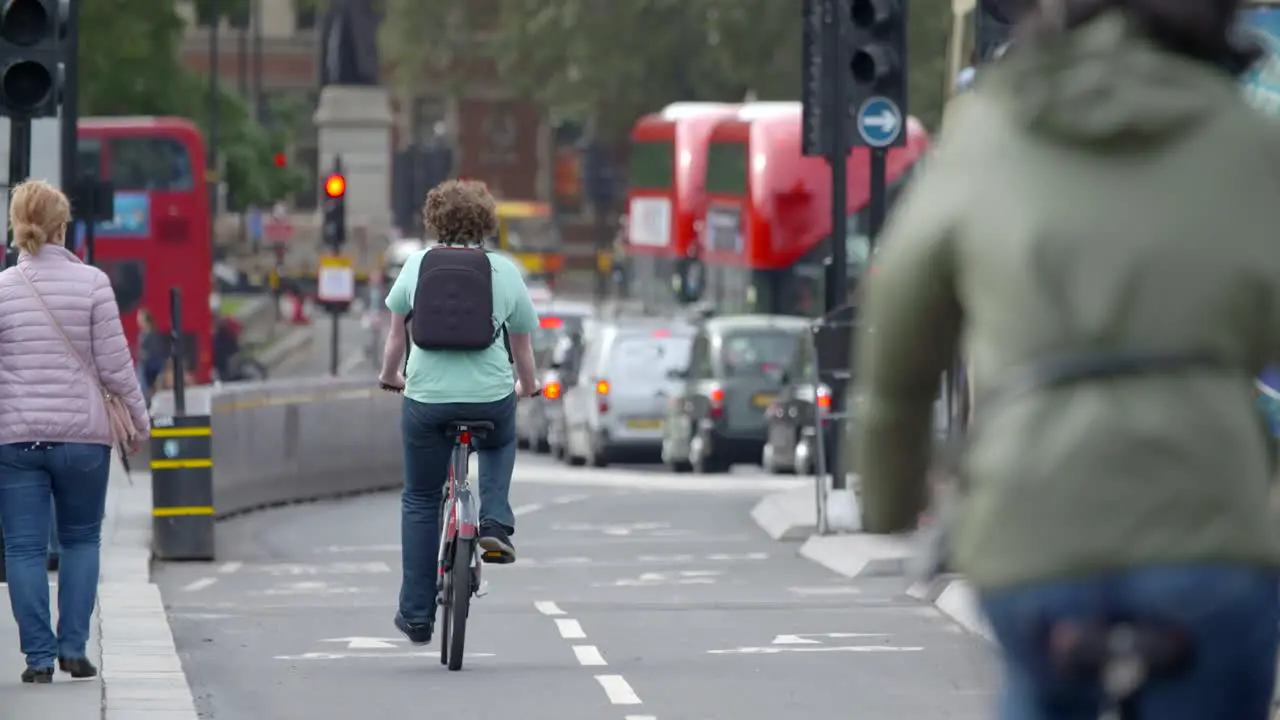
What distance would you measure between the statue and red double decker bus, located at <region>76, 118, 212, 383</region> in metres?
19.0

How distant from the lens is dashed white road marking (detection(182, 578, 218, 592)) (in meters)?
16.7

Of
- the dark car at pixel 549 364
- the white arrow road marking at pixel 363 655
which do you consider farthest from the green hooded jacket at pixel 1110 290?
the dark car at pixel 549 364

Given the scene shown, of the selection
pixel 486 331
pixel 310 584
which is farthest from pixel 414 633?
pixel 310 584

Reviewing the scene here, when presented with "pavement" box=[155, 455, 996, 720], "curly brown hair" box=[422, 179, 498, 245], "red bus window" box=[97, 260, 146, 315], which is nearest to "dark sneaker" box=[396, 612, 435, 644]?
"pavement" box=[155, 455, 996, 720]

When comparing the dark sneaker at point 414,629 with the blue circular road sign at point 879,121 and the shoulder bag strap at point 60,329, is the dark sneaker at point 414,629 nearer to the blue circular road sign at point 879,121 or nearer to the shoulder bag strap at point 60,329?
the shoulder bag strap at point 60,329

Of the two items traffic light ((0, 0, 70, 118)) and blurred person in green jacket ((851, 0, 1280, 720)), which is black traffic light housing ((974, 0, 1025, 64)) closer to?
traffic light ((0, 0, 70, 118))

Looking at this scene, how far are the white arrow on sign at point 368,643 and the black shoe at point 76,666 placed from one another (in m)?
2.23

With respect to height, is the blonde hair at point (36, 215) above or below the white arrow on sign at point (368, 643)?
above

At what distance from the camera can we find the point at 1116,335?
151 inches

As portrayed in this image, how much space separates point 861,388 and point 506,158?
10909 cm

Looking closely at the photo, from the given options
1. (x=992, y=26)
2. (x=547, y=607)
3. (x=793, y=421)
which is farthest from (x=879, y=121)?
(x=793, y=421)

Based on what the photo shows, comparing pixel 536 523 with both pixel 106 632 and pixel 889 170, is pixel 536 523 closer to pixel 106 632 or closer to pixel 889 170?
pixel 106 632

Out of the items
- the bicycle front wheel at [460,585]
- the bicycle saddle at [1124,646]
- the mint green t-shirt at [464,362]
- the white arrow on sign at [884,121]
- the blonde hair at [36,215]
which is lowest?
the bicycle front wheel at [460,585]

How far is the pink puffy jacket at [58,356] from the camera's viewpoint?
34.1 ft
